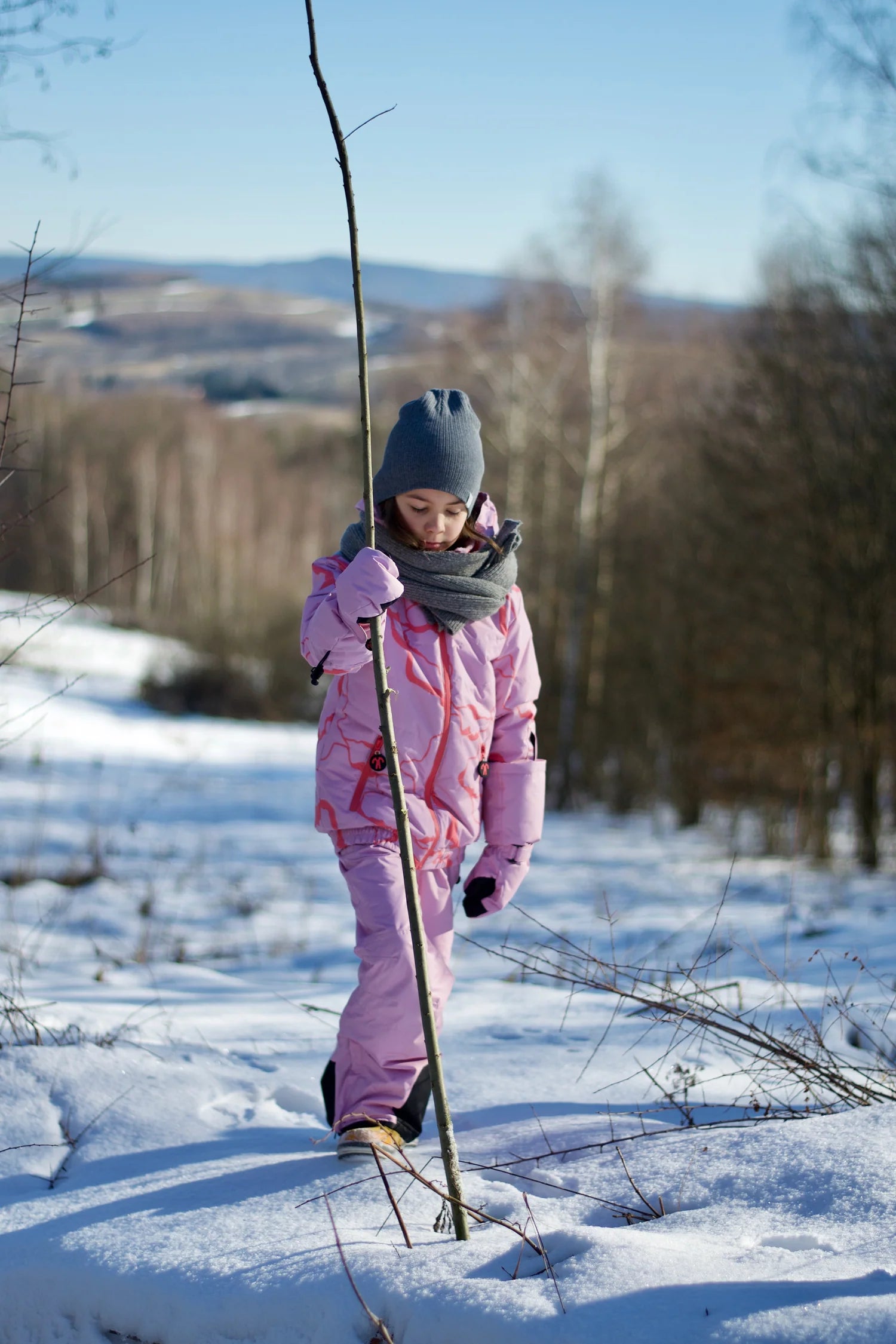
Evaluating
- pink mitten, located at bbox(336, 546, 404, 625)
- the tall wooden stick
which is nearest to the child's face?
pink mitten, located at bbox(336, 546, 404, 625)

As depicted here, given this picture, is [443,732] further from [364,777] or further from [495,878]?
[495,878]

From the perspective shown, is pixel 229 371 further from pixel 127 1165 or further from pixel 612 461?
pixel 127 1165

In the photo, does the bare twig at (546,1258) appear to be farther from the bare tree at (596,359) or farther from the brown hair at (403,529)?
the bare tree at (596,359)

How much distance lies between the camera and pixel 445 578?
230cm

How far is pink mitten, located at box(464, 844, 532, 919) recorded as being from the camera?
2.41 metres

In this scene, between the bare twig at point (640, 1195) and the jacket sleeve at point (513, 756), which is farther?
the jacket sleeve at point (513, 756)

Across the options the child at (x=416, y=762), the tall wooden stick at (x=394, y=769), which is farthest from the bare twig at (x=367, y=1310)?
the child at (x=416, y=762)

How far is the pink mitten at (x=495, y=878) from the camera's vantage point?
7.90 ft

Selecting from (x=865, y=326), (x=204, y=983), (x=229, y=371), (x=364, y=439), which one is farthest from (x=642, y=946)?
(x=229, y=371)

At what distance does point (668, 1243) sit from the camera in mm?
1732

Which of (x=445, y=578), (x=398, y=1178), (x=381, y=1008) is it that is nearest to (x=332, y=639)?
(x=445, y=578)

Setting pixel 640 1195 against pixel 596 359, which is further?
pixel 596 359

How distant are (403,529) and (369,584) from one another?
20.1 inches

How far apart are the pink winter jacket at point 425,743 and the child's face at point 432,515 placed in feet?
0.47
